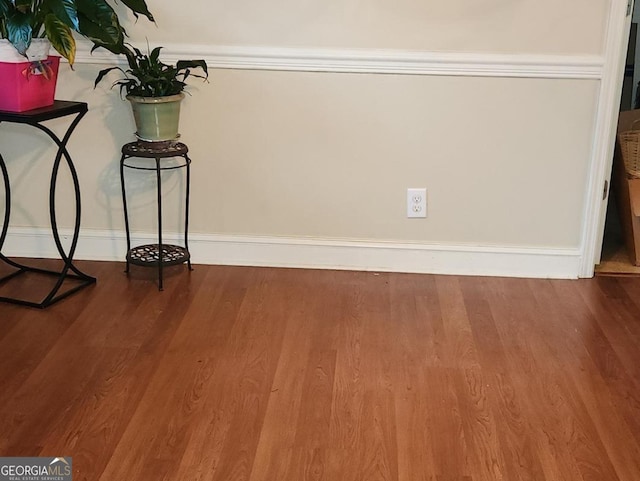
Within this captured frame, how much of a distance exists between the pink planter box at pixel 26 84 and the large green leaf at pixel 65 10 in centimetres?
22

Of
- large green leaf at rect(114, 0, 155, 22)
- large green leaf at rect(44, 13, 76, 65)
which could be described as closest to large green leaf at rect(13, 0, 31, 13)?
large green leaf at rect(44, 13, 76, 65)

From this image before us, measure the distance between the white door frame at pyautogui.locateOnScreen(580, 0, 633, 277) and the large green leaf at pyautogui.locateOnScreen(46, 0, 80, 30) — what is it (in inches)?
73.0

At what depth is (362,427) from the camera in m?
2.07

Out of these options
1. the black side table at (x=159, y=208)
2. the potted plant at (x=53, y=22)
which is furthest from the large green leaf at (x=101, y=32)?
the black side table at (x=159, y=208)

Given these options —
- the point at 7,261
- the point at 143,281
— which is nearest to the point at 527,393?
the point at 143,281

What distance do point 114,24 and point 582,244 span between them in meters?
1.95

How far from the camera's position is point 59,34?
2.44 m

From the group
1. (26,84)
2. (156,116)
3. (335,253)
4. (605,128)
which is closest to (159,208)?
(156,116)

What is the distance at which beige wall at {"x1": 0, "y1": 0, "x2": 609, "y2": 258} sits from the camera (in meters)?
2.85

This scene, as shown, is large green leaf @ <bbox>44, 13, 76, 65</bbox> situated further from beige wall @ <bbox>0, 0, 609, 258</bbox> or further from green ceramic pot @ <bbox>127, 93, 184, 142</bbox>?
Result: beige wall @ <bbox>0, 0, 609, 258</bbox>

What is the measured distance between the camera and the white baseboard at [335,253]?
10.2 feet

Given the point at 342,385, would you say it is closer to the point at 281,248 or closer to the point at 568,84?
the point at 281,248

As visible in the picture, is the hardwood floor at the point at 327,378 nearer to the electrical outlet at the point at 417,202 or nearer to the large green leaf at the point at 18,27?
the electrical outlet at the point at 417,202

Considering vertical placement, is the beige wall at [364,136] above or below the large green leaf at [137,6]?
below
